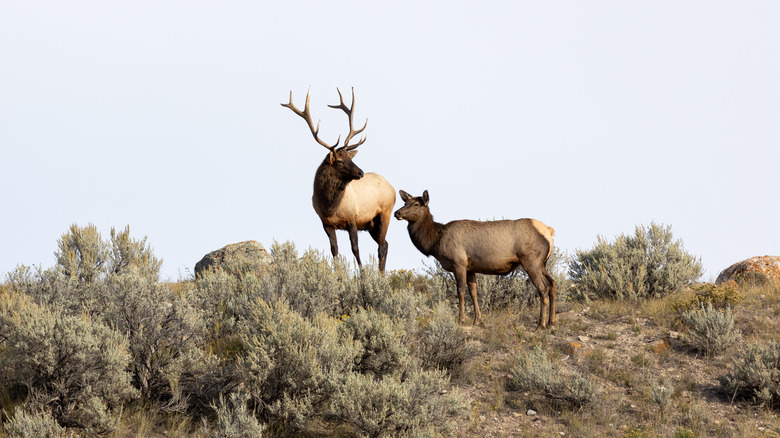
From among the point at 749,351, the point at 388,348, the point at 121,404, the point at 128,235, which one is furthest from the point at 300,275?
Answer: the point at 749,351

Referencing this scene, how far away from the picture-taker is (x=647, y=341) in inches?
388

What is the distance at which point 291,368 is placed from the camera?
23.1 feet

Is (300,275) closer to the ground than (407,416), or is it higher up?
higher up

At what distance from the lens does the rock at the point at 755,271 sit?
1401cm

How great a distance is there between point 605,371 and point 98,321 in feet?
21.2

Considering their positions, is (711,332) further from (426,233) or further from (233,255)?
(233,255)

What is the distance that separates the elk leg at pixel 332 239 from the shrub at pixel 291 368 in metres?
6.09

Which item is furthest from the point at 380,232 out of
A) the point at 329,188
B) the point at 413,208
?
the point at 413,208

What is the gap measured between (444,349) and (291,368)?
2.28m

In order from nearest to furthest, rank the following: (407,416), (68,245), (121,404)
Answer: (407,416) → (121,404) → (68,245)

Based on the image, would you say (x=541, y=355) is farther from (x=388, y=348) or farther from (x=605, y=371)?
(x=388, y=348)

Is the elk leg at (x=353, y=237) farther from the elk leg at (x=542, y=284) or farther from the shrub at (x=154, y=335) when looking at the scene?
the shrub at (x=154, y=335)

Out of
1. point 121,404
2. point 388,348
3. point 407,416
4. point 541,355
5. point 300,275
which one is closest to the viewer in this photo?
point 407,416

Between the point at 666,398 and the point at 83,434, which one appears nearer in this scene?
the point at 83,434
